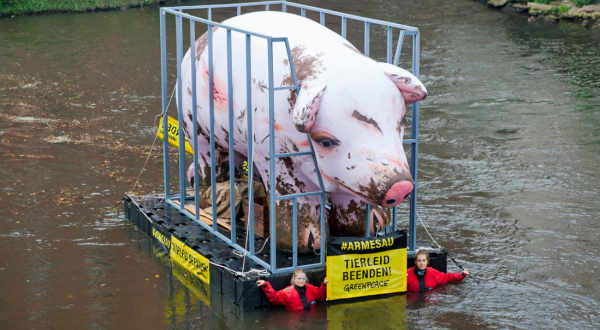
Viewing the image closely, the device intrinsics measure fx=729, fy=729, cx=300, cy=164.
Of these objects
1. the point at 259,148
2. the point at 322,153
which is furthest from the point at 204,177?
the point at 322,153

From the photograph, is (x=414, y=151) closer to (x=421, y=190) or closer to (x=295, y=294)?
(x=295, y=294)

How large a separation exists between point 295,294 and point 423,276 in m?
1.39

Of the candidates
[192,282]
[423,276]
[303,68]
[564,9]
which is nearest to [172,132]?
[192,282]

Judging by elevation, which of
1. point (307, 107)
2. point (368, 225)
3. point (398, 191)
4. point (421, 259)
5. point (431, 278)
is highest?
point (307, 107)

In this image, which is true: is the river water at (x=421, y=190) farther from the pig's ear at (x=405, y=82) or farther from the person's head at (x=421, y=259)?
the pig's ear at (x=405, y=82)

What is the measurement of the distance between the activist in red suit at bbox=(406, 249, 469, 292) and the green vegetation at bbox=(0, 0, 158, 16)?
948 inches

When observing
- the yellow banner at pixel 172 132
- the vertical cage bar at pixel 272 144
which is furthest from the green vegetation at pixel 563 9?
the vertical cage bar at pixel 272 144

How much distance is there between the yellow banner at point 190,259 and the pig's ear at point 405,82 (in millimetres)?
2592

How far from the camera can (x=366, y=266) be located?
23.1 feet

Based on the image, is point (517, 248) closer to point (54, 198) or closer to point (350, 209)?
point (350, 209)

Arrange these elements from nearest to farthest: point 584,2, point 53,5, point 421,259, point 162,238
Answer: point 421,259 < point 162,238 < point 584,2 < point 53,5

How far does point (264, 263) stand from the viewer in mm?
7102

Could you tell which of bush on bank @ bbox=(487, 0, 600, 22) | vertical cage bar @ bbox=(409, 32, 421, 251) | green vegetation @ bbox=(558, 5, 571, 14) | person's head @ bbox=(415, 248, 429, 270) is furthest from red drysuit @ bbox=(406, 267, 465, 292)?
green vegetation @ bbox=(558, 5, 571, 14)

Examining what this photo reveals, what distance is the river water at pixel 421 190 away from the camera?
687cm
